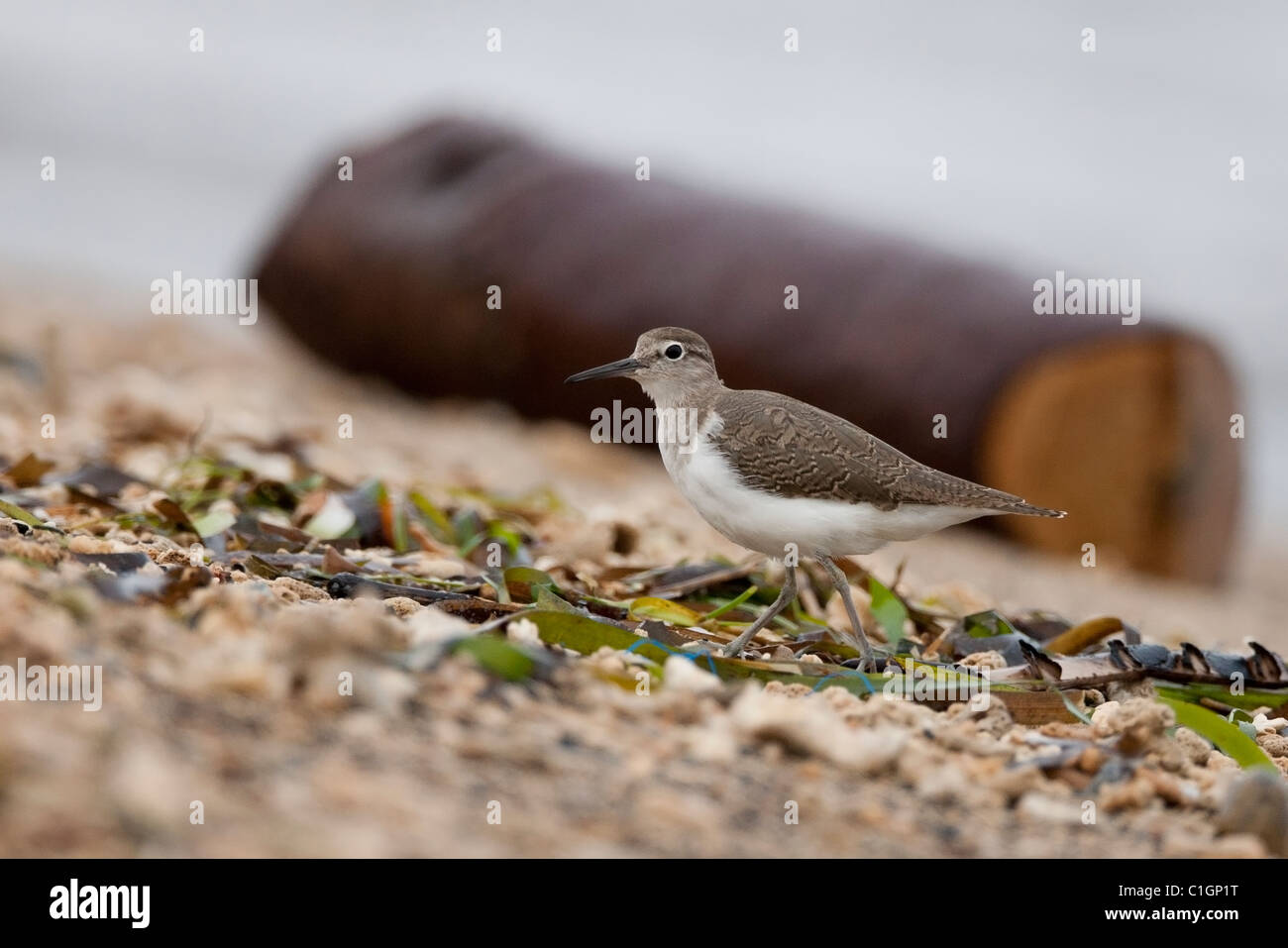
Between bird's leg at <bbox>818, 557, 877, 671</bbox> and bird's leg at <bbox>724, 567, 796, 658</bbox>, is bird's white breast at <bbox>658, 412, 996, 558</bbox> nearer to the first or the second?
bird's leg at <bbox>818, 557, 877, 671</bbox>

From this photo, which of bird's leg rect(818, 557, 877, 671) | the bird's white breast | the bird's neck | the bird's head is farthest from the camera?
the bird's head

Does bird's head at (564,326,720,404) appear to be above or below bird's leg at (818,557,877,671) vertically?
above

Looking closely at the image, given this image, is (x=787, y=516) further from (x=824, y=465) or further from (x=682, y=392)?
(x=682, y=392)

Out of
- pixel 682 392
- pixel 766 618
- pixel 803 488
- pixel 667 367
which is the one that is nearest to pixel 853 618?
pixel 766 618

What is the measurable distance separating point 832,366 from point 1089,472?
5.55ft

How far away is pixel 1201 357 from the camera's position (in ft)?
29.6

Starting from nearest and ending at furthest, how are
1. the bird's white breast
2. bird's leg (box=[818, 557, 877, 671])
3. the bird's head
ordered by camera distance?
bird's leg (box=[818, 557, 877, 671]) < the bird's white breast < the bird's head

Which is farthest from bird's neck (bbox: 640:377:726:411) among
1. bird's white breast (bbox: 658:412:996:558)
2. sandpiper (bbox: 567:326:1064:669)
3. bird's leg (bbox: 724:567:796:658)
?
bird's leg (bbox: 724:567:796:658)

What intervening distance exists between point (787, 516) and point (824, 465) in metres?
0.25

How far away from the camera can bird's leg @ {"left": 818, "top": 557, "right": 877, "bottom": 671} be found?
4.23m

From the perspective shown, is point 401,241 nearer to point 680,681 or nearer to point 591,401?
point 591,401

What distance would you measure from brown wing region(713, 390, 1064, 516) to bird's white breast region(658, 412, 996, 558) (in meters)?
0.03
